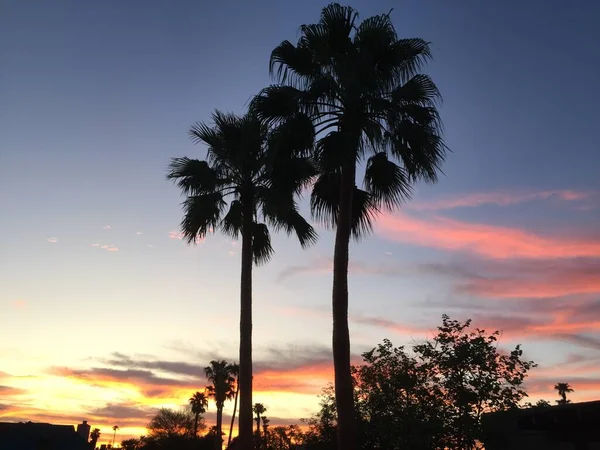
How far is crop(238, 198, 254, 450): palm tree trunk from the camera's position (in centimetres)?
1969

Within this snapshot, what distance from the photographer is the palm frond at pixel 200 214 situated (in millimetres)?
22688

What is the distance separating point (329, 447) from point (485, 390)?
37.2 feet

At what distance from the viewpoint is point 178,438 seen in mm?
65812

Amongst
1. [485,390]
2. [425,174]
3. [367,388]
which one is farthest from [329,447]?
[425,174]

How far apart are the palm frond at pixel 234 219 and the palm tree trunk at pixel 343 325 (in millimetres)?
8548

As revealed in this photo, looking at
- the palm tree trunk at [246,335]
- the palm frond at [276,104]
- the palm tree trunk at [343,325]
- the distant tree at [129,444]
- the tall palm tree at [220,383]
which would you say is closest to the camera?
the palm tree trunk at [343,325]

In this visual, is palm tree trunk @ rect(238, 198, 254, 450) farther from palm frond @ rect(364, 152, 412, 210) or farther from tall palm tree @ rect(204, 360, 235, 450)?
tall palm tree @ rect(204, 360, 235, 450)

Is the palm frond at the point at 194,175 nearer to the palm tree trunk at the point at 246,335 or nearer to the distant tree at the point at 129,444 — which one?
the palm tree trunk at the point at 246,335

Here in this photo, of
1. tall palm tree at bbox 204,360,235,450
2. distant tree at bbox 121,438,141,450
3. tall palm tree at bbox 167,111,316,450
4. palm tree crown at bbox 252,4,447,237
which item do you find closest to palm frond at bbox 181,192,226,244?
tall palm tree at bbox 167,111,316,450

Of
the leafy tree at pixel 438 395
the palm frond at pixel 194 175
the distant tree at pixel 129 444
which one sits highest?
the palm frond at pixel 194 175

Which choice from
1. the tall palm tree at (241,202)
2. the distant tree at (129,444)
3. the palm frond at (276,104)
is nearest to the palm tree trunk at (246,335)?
the tall palm tree at (241,202)

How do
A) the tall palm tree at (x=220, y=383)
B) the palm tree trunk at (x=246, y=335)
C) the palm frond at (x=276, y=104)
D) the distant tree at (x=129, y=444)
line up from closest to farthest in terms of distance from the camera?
the palm frond at (x=276, y=104), the palm tree trunk at (x=246, y=335), the tall palm tree at (x=220, y=383), the distant tree at (x=129, y=444)

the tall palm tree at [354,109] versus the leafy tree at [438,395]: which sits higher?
the tall palm tree at [354,109]

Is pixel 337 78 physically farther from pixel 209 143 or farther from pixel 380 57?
pixel 209 143
